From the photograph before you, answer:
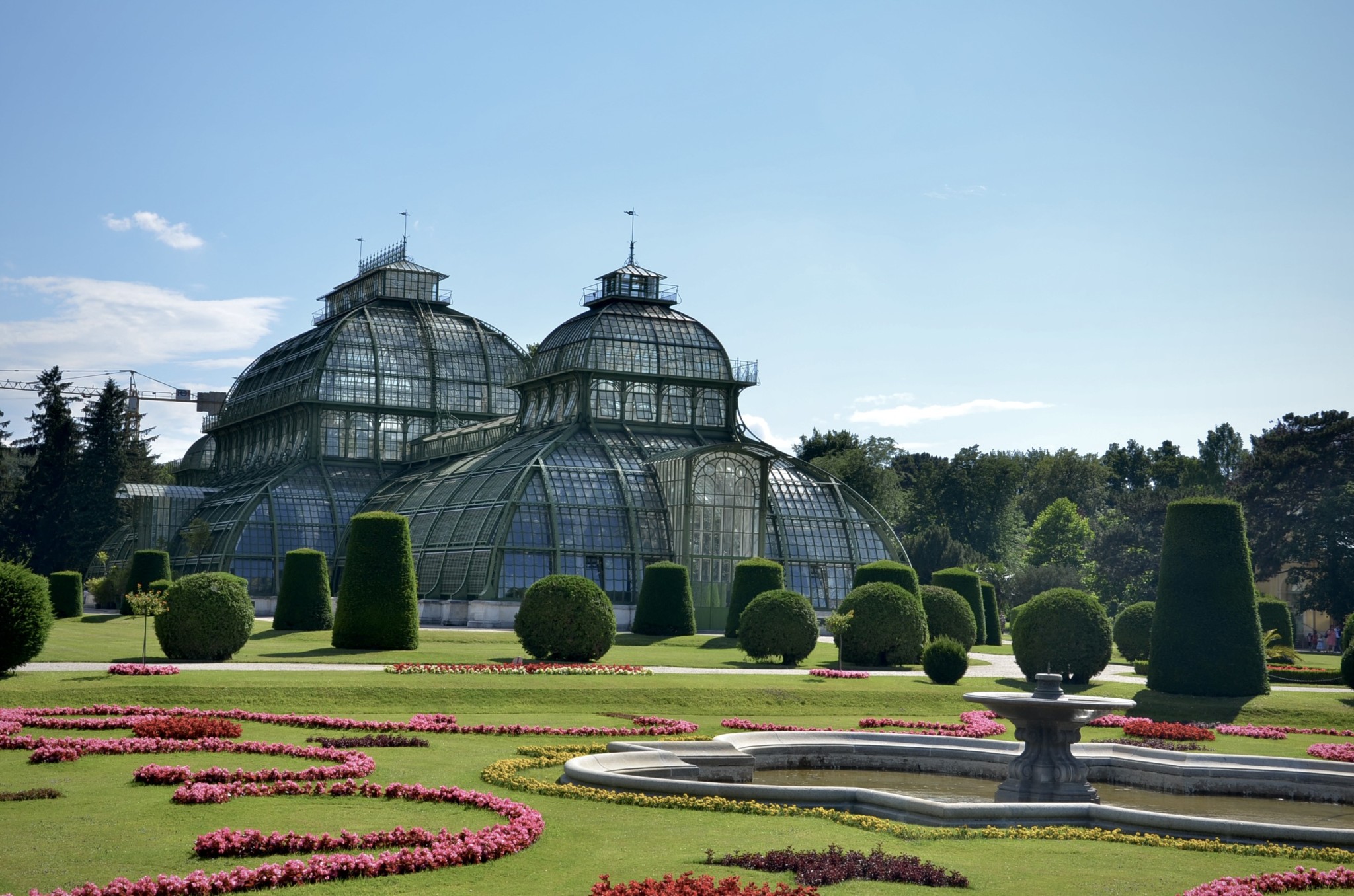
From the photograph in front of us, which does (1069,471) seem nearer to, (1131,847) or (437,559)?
(437,559)

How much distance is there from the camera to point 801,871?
43.2ft

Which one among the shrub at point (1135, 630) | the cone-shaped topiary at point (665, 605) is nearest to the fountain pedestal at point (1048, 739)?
the shrub at point (1135, 630)

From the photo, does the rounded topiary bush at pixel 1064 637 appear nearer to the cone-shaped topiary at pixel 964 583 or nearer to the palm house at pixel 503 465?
the cone-shaped topiary at pixel 964 583

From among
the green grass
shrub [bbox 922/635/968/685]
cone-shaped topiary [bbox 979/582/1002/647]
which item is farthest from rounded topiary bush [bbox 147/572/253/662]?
cone-shaped topiary [bbox 979/582/1002/647]

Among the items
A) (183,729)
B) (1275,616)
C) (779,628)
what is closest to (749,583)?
(779,628)

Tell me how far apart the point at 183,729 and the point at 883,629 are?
970 inches

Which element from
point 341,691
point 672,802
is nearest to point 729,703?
point 341,691

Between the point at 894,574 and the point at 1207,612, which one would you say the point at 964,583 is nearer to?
the point at 894,574

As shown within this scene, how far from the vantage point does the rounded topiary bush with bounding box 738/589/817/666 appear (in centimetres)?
4134

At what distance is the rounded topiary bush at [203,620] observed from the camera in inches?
1334

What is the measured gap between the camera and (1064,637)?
3766cm

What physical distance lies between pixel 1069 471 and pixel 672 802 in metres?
110

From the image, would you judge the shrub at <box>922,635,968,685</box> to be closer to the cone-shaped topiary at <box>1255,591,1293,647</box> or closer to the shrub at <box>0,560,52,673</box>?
the shrub at <box>0,560,52,673</box>

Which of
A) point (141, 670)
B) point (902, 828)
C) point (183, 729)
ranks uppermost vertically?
point (141, 670)
